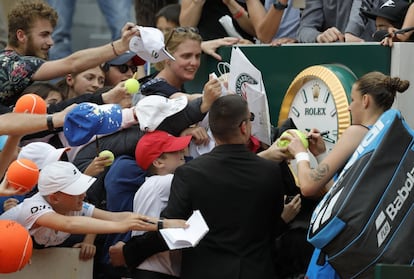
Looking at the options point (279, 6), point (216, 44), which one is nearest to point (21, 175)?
point (216, 44)

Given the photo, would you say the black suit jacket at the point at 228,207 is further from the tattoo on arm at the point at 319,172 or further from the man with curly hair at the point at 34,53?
the man with curly hair at the point at 34,53

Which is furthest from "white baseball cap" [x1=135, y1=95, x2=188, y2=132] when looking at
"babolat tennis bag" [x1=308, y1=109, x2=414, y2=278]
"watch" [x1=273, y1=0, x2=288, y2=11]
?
"babolat tennis bag" [x1=308, y1=109, x2=414, y2=278]

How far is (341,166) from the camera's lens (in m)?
6.60

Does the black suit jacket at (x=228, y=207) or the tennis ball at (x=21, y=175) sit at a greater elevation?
the tennis ball at (x=21, y=175)

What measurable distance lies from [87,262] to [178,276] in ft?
1.92

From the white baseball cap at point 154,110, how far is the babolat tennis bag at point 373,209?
1456mm

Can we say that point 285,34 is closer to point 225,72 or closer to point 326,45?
point 225,72

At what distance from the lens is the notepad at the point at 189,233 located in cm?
627

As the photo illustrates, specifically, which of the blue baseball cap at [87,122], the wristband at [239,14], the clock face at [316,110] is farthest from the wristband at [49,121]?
the wristband at [239,14]

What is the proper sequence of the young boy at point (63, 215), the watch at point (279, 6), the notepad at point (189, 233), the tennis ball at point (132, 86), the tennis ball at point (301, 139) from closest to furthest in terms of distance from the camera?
the notepad at point (189, 233) → the young boy at point (63, 215) → the tennis ball at point (301, 139) → the tennis ball at point (132, 86) → the watch at point (279, 6)

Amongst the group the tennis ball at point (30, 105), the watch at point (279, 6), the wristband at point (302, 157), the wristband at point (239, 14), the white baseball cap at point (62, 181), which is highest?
the watch at point (279, 6)

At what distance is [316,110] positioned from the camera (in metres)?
7.36

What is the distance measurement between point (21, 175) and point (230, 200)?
3.80 ft

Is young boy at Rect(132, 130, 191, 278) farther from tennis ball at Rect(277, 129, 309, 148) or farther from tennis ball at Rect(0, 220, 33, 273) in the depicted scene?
tennis ball at Rect(0, 220, 33, 273)
